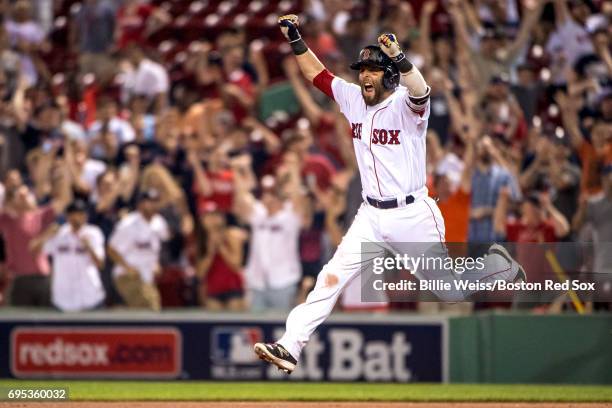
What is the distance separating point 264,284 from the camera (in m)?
14.6

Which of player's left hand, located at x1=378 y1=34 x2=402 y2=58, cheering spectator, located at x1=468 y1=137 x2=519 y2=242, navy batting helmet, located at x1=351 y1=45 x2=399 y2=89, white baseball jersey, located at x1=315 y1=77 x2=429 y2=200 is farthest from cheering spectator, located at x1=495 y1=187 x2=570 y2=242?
player's left hand, located at x1=378 y1=34 x2=402 y2=58

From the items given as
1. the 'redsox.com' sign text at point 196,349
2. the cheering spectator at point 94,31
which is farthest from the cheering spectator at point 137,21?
the 'redsox.com' sign text at point 196,349

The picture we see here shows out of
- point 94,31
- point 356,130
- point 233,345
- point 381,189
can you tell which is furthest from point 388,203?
point 94,31

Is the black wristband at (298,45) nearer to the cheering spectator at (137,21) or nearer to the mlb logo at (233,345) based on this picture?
the mlb logo at (233,345)

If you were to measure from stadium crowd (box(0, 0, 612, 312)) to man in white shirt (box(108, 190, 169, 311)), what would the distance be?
0.02 metres

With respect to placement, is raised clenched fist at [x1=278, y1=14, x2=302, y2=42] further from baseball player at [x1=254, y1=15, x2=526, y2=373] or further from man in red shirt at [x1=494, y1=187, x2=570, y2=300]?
man in red shirt at [x1=494, y1=187, x2=570, y2=300]

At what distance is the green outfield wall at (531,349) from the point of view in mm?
13250

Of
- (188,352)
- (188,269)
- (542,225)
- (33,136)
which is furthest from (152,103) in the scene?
(542,225)

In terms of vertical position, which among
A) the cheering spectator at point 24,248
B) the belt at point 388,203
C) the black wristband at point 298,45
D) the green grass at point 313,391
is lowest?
the green grass at point 313,391

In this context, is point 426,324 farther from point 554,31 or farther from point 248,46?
point 248,46

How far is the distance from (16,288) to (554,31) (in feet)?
22.3

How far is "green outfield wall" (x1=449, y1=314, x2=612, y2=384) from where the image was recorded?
1325cm

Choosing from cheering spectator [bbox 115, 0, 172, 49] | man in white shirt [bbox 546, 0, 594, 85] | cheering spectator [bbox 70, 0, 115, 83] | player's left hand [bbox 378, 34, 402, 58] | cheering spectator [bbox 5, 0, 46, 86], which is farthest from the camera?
cheering spectator [bbox 70, 0, 115, 83]

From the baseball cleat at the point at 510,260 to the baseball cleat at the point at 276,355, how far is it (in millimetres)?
1717
